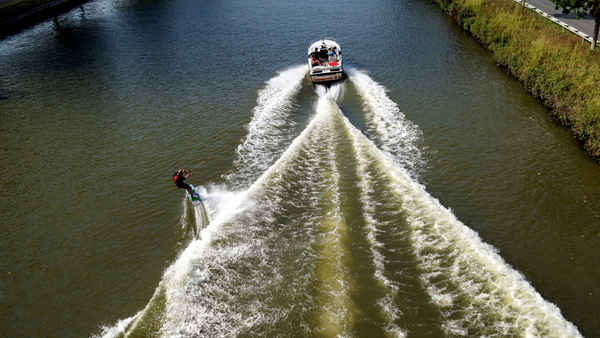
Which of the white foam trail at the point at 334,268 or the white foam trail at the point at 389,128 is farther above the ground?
the white foam trail at the point at 389,128

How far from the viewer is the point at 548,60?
25.9m

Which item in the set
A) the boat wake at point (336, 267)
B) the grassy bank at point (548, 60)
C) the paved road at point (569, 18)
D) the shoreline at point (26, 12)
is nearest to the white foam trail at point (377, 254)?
the boat wake at point (336, 267)

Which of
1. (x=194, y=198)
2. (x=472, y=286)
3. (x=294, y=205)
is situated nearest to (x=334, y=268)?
(x=294, y=205)

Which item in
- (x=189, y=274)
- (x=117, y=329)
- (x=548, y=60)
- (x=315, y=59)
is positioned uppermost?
(x=548, y=60)

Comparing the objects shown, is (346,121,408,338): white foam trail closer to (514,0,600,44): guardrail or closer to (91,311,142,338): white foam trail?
(91,311,142,338): white foam trail

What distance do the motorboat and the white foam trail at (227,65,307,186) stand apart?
154 centimetres

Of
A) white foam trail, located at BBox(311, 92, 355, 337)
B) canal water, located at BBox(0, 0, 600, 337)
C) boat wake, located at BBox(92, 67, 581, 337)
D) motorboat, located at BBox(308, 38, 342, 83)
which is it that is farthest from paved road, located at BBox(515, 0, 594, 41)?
white foam trail, located at BBox(311, 92, 355, 337)

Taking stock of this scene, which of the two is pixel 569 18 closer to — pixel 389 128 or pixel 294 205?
pixel 389 128

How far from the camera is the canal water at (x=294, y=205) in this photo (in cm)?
1159

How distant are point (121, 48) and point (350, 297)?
3621 cm

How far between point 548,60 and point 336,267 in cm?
2296

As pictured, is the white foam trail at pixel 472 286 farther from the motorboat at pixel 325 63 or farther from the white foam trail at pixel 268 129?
the motorboat at pixel 325 63

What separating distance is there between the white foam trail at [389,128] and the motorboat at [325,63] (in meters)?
1.86

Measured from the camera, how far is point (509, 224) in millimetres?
15219
